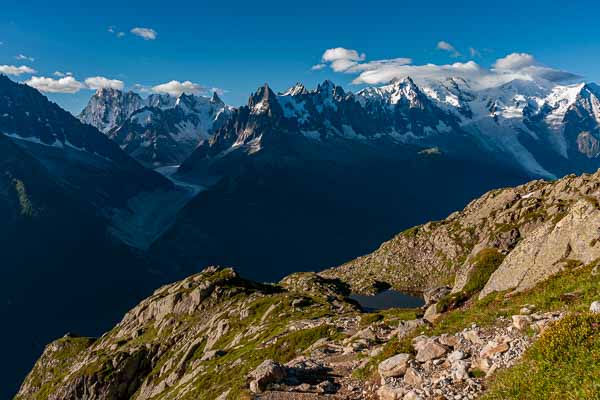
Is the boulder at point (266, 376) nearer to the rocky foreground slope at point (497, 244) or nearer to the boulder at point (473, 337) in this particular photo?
the boulder at point (473, 337)

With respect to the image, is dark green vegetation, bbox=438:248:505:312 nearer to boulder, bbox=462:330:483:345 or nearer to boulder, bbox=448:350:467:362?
A: boulder, bbox=462:330:483:345

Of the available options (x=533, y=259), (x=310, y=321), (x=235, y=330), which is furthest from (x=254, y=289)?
(x=533, y=259)

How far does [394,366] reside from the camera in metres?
25.5

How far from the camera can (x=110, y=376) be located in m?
93.6

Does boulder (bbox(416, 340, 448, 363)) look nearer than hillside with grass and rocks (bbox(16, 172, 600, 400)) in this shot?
No

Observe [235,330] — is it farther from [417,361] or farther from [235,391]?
[417,361]

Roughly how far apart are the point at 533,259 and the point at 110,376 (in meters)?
85.6

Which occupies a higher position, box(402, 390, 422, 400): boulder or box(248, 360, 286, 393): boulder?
box(402, 390, 422, 400): boulder

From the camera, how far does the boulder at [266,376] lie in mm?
28797

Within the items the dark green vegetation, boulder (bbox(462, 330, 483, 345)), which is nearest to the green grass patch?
boulder (bbox(462, 330, 483, 345))

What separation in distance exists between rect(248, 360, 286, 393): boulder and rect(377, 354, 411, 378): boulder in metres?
7.35

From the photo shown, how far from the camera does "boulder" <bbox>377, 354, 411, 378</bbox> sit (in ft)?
82.1

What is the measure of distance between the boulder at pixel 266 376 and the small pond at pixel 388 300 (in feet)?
276

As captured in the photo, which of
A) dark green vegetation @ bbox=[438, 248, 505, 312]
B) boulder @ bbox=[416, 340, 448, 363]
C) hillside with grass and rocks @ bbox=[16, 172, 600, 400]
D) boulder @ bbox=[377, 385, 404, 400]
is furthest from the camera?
dark green vegetation @ bbox=[438, 248, 505, 312]
